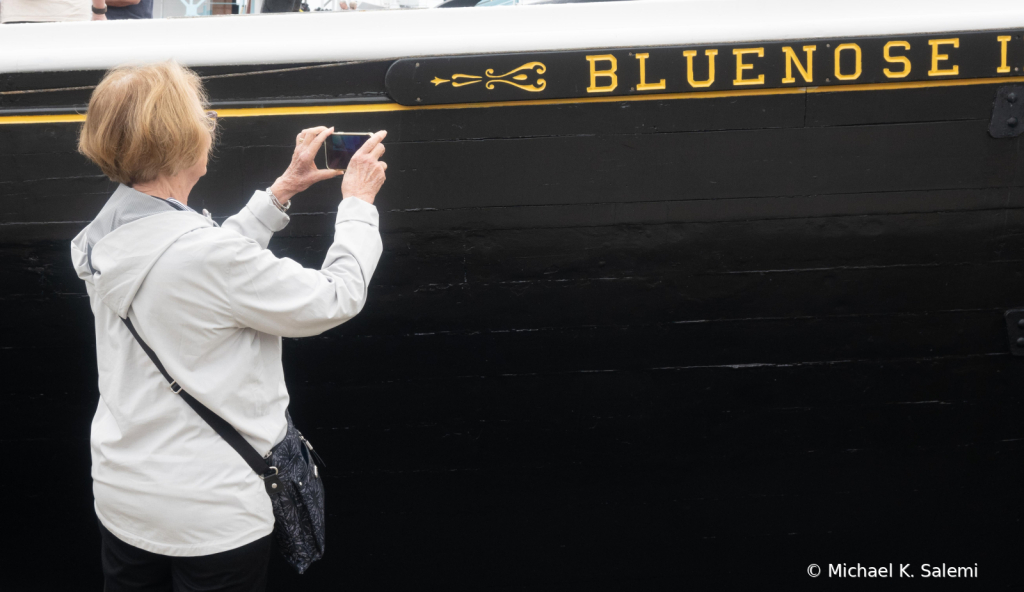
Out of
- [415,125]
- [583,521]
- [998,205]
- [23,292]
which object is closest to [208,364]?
[415,125]

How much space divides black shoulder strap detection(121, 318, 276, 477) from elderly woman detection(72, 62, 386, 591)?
11 mm

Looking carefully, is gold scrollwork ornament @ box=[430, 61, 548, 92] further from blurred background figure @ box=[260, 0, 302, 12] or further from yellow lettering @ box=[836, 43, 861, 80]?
yellow lettering @ box=[836, 43, 861, 80]

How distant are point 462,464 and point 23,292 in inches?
48.5

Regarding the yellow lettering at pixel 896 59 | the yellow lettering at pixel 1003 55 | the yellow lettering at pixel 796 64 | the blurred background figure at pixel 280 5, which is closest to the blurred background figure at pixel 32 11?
the blurred background figure at pixel 280 5

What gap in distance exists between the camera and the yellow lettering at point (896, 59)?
6.49ft

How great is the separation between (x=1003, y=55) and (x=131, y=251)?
1.99 m

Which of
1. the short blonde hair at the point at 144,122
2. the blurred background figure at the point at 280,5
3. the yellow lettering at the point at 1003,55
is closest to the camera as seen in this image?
the short blonde hair at the point at 144,122

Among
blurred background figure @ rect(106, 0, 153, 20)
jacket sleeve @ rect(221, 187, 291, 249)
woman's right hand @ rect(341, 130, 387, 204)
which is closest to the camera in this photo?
woman's right hand @ rect(341, 130, 387, 204)

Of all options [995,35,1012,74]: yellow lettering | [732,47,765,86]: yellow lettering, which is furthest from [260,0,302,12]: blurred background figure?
[995,35,1012,74]: yellow lettering

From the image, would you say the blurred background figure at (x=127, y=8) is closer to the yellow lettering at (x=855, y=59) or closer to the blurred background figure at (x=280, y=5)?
the blurred background figure at (x=280, y=5)

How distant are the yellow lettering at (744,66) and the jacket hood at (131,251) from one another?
52.2 inches

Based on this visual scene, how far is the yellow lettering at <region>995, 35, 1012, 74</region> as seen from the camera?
1.97m

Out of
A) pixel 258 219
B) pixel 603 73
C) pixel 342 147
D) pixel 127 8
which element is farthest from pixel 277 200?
pixel 127 8

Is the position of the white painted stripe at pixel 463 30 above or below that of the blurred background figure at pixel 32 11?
below
